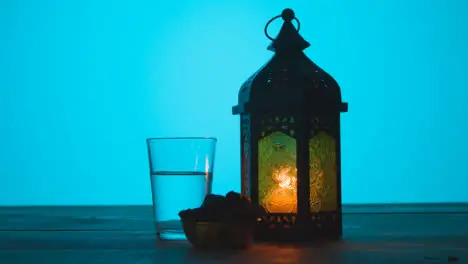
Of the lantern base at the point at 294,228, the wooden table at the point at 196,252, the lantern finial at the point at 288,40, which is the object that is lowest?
the wooden table at the point at 196,252

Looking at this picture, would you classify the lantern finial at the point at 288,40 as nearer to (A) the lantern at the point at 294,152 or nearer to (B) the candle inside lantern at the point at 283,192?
(A) the lantern at the point at 294,152

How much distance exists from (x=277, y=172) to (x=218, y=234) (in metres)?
0.21

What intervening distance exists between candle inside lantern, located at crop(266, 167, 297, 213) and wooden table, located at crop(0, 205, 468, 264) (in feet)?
0.32

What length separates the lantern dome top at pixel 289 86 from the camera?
1354 millimetres

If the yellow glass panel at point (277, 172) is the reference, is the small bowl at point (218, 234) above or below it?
below

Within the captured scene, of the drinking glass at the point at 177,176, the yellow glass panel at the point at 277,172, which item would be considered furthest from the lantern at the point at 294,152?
the drinking glass at the point at 177,176

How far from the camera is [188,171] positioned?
1.33 meters

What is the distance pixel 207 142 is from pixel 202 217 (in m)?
0.19

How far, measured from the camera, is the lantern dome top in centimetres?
135

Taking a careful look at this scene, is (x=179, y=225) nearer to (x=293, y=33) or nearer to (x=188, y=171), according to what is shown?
(x=188, y=171)

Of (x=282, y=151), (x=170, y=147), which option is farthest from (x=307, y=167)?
(x=170, y=147)

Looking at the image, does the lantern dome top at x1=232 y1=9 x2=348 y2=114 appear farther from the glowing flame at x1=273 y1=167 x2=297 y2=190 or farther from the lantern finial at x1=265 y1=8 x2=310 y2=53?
the glowing flame at x1=273 y1=167 x2=297 y2=190

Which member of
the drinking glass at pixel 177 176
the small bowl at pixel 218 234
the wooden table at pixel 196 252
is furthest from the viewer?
the drinking glass at pixel 177 176

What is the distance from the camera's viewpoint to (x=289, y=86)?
1.36 metres
